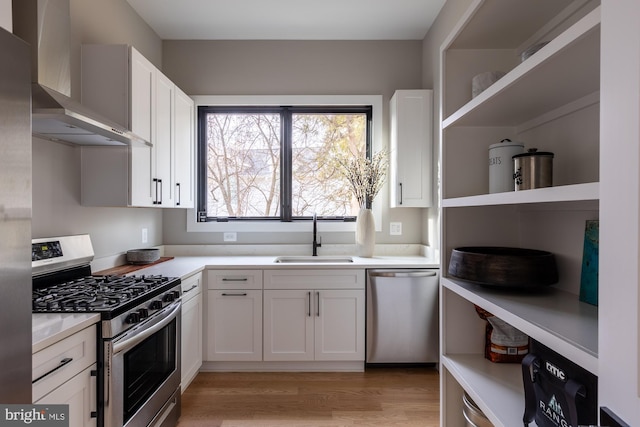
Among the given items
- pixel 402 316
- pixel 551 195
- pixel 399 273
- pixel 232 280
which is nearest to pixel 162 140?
pixel 232 280

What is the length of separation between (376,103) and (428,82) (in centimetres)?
48

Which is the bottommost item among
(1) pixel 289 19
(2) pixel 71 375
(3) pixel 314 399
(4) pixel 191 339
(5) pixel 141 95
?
(3) pixel 314 399

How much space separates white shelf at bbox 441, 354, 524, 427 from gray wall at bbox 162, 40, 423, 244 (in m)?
1.93

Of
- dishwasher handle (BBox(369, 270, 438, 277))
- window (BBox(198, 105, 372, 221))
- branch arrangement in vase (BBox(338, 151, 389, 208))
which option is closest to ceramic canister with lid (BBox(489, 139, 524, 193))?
dishwasher handle (BBox(369, 270, 438, 277))

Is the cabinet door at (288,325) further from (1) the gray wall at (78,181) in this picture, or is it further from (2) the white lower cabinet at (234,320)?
(1) the gray wall at (78,181)

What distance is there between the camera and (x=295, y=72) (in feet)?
10.7

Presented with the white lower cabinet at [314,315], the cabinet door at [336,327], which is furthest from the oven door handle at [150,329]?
the cabinet door at [336,327]

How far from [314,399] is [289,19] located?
9.60ft

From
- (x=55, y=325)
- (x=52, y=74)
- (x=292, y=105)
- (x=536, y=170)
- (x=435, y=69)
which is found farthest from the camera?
(x=292, y=105)

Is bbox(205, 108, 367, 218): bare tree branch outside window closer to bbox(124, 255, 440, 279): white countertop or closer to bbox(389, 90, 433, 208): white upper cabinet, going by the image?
bbox(389, 90, 433, 208): white upper cabinet

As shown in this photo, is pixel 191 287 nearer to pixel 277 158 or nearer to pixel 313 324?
pixel 313 324

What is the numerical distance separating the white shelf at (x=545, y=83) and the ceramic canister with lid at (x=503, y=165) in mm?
133

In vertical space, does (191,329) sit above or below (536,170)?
below

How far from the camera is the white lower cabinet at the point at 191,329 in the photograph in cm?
229
